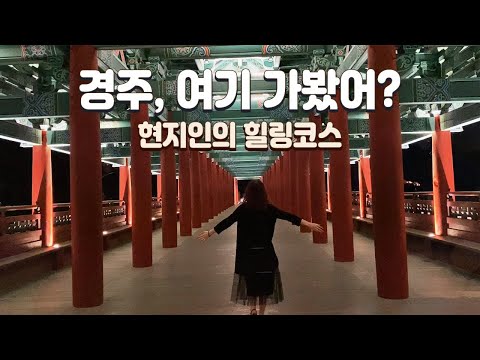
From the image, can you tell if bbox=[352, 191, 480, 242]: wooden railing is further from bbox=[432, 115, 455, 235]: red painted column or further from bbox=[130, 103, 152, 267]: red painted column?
bbox=[130, 103, 152, 267]: red painted column

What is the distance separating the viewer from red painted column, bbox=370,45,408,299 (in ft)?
19.7

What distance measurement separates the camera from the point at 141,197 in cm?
911

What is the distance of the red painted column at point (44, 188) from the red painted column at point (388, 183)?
6.95m

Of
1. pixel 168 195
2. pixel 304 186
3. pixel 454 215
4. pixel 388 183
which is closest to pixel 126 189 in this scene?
pixel 304 186

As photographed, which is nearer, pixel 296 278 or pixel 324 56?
pixel 296 278

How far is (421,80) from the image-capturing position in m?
8.28

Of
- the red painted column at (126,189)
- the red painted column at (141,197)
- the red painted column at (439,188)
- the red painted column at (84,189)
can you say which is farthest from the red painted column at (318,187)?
the red painted column at (126,189)

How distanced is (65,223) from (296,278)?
264 inches

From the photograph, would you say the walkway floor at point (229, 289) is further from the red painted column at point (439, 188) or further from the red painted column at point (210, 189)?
the red painted column at point (210, 189)

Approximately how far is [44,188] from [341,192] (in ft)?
20.9

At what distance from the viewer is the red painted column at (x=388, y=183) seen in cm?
602

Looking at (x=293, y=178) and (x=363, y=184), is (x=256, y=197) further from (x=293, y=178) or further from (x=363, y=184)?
(x=363, y=184)
